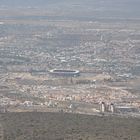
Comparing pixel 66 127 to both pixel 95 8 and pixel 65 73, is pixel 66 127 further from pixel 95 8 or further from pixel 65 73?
pixel 95 8

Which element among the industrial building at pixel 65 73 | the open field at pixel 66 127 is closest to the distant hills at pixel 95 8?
the industrial building at pixel 65 73

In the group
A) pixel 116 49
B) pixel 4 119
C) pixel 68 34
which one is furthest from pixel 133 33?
pixel 4 119

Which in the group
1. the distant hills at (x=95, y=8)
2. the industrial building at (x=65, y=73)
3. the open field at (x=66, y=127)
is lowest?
the distant hills at (x=95, y=8)

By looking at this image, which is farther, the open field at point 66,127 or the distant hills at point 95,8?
the distant hills at point 95,8

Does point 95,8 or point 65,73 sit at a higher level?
point 65,73

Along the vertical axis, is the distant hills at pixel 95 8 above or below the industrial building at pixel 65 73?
below

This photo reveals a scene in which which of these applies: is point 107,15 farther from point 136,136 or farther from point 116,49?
point 136,136

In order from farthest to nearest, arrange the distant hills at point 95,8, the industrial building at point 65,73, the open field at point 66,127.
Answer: the distant hills at point 95,8 → the industrial building at point 65,73 → the open field at point 66,127

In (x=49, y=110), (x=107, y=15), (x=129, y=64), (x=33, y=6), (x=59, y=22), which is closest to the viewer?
(x=49, y=110)

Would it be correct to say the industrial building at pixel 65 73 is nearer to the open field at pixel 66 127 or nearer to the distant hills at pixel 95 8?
the open field at pixel 66 127

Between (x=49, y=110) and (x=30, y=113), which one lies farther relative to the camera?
(x=49, y=110)

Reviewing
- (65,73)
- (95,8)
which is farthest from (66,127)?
(95,8)
